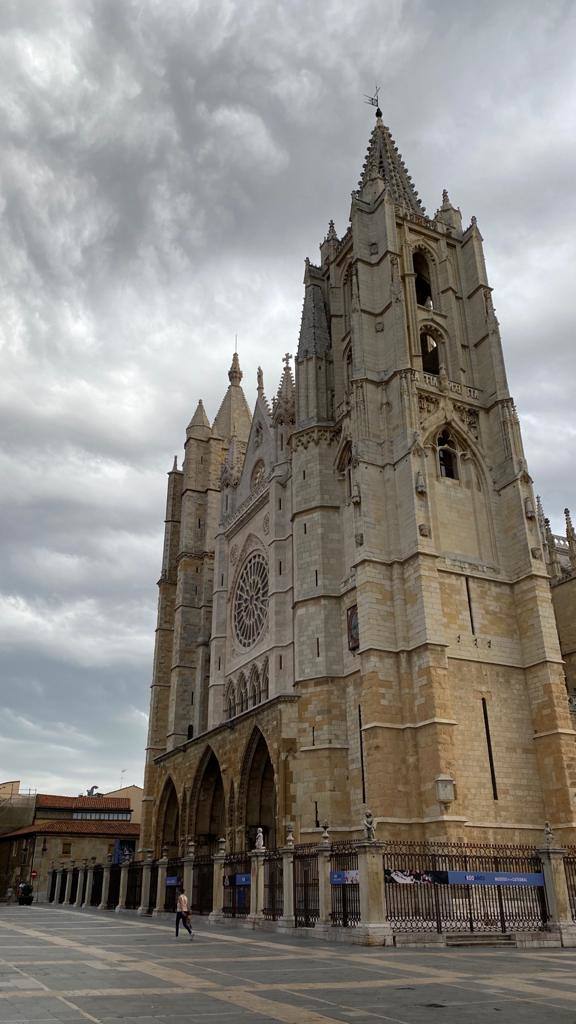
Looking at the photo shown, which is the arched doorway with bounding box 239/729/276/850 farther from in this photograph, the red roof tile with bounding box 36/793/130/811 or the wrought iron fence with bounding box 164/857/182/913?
the red roof tile with bounding box 36/793/130/811

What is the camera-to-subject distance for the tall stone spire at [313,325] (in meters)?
34.7

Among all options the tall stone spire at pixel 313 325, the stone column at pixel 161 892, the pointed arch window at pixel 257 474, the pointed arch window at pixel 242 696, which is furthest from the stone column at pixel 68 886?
the tall stone spire at pixel 313 325

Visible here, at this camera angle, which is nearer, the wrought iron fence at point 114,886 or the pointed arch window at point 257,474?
the wrought iron fence at point 114,886

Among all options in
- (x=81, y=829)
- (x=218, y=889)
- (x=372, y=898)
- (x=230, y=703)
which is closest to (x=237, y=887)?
(x=218, y=889)

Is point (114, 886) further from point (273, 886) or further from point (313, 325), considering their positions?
point (313, 325)

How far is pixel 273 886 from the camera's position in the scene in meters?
19.7

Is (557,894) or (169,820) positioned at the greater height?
(169,820)

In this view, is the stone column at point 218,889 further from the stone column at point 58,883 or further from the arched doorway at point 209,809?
the stone column at point 58,883

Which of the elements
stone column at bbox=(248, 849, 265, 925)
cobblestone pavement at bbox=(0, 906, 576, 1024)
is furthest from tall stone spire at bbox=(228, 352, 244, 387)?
cobblestone pavement at bbox=(0, 906, 576, 1024)

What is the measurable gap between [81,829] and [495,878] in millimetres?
40394

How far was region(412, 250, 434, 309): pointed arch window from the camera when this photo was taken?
35.7 meters

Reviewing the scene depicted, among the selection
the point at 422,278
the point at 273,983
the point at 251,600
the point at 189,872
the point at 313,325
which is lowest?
the point at 273,983

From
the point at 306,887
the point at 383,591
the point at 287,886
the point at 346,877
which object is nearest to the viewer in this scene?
the point at 346,877

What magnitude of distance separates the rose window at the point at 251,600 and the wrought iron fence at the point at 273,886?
1447 centimetres
